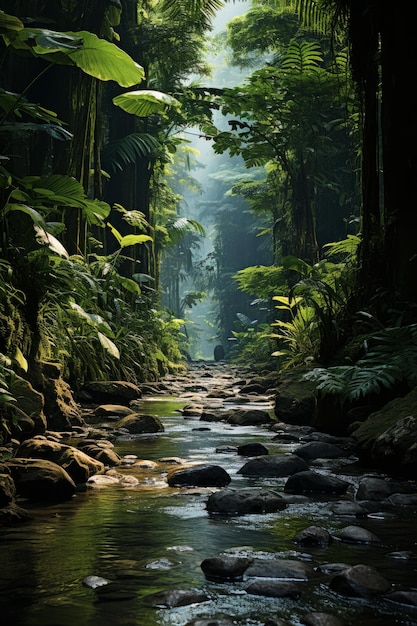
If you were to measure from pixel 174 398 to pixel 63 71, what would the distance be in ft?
15.3

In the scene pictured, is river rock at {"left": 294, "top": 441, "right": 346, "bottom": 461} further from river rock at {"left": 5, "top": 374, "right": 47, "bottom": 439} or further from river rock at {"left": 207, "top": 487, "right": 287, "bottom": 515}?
river rock at {"left": 5, "top": 374, "right": 47, "bottom": 439}

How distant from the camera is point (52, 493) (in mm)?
3168

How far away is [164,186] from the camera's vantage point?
18.5 meters

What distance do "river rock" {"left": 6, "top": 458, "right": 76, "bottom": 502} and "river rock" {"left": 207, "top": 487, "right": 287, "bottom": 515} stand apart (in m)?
0.69

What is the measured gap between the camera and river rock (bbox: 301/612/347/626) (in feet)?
5.56

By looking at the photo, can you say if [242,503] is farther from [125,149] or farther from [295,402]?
[125,149]

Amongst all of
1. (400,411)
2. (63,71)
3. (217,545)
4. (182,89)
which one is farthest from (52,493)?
(182,89)

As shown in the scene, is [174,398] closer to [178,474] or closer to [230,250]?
[178,474]

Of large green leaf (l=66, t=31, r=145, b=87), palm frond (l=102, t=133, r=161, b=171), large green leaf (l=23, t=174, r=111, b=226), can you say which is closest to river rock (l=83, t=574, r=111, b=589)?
large green leaf (l=23, t=174, r=111, b=226)

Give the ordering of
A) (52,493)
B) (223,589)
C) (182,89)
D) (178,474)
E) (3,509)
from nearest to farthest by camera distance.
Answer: (223,589), (3,509), (52,493), (178,474), (182,89)

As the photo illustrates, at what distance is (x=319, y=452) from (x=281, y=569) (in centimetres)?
232

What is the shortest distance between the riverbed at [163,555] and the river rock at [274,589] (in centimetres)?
2

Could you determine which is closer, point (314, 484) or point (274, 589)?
point (274, 589)

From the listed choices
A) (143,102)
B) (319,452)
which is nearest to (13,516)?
(319,452)
